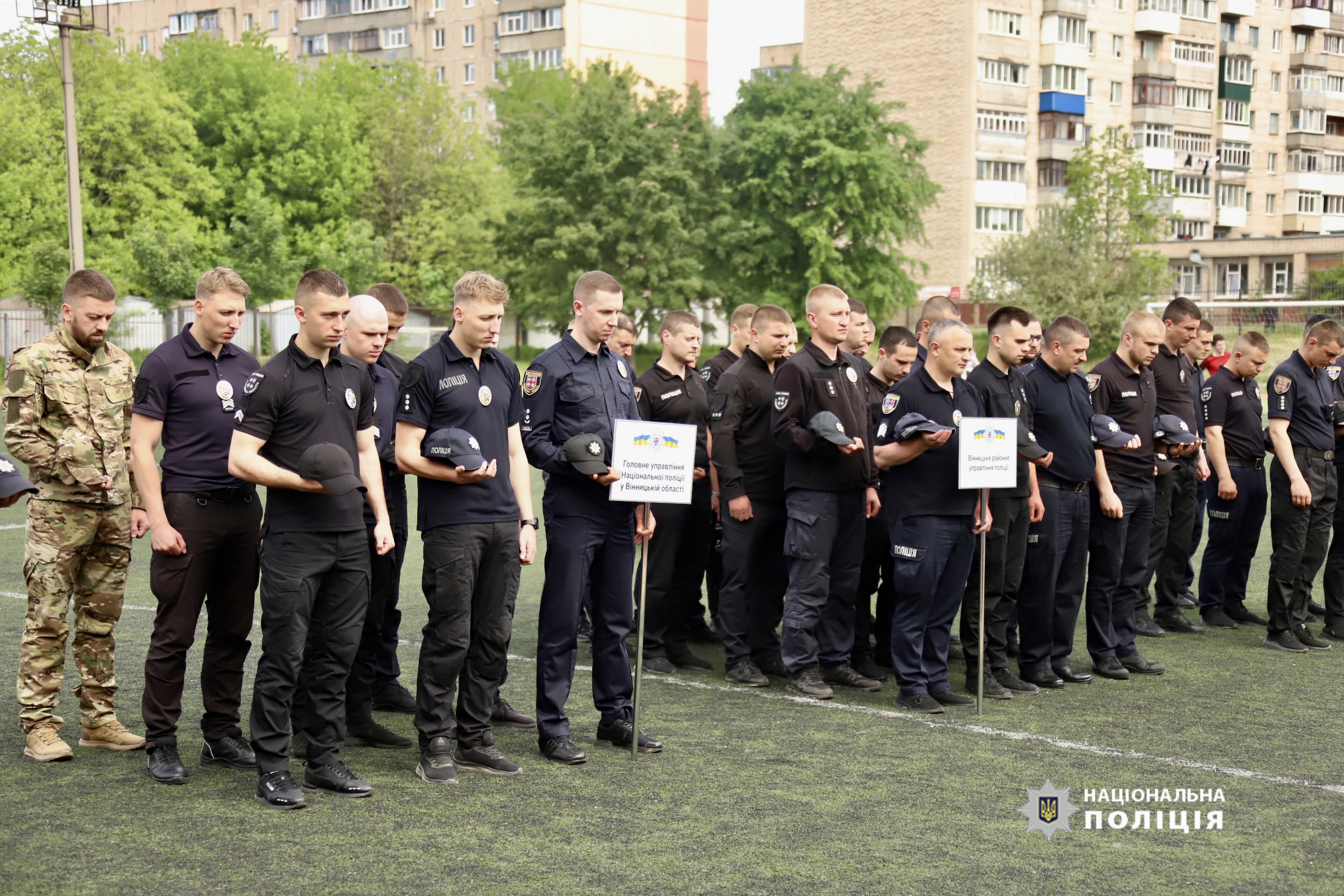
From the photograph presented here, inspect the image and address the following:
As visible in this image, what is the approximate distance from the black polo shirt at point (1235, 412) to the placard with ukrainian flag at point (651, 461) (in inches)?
218

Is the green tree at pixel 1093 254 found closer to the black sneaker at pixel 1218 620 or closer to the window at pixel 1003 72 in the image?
the window at pixel 1003 72

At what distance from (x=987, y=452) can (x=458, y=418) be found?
2.99m

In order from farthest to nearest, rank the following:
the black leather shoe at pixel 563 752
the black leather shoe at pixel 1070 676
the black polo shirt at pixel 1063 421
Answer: the black leather shoe at pixel 1070 676
the black polo shirt at pixel 1063 421
the black leather shoe at pixel 563 752

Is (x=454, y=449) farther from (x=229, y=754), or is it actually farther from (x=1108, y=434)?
(x=1108, y=434)

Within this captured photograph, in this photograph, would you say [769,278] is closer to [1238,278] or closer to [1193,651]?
[1238,278]

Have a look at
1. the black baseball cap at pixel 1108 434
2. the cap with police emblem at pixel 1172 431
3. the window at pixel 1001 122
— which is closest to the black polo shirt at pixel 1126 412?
the cap with police emblem at pixel 1172 431

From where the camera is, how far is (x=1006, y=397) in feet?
25.9

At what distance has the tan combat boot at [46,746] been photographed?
6.22 metres

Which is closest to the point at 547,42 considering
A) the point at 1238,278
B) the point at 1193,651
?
the point at 1238,278

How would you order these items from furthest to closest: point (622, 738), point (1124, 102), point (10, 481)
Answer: point (1124, 102) < point (622, 738) < point (10, 481)

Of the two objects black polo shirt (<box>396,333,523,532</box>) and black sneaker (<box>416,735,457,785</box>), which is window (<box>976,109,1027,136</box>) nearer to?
black polo shirt (<box>396,333,523,532</box>)

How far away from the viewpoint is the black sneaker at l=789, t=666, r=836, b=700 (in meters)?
7.77

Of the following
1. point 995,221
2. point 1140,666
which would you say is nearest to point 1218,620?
point 1140,666

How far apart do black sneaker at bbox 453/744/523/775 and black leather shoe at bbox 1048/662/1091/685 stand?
139 inches
